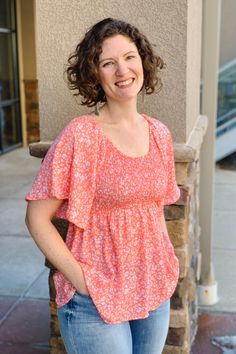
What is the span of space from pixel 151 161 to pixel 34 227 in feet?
1.47

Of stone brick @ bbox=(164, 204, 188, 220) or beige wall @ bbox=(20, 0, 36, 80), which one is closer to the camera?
stone brick @ bbox=(164, 204, 188, 220)

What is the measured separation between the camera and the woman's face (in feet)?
5.85

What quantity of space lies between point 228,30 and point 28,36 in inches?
154

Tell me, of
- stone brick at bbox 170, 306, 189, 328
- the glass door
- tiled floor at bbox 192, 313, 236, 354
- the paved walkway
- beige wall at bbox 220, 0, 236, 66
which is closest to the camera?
stone brick at bbox 170, 306, 189, 328

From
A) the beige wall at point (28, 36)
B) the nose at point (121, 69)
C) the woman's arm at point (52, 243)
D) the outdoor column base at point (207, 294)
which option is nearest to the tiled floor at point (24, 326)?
the outdoor column base at point (207, 294)

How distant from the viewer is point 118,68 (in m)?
1.79

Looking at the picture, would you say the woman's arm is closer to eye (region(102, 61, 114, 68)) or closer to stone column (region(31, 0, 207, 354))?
eye (region(102, 61, 114, 68))

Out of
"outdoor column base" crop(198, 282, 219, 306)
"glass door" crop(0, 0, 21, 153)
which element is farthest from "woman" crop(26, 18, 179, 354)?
"glass door" crop(0, 0, 21, 153)

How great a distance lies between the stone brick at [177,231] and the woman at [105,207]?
0.70m

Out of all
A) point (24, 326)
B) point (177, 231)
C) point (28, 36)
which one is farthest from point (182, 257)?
point (28, 36)

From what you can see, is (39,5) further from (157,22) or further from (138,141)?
(138,141)

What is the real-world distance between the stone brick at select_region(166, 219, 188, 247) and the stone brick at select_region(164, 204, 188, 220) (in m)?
0.02

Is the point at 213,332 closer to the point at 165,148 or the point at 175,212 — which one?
the point at 175,212

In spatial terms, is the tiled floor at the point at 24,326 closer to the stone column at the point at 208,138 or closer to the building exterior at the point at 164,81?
the building exterior at the point at 164,81
